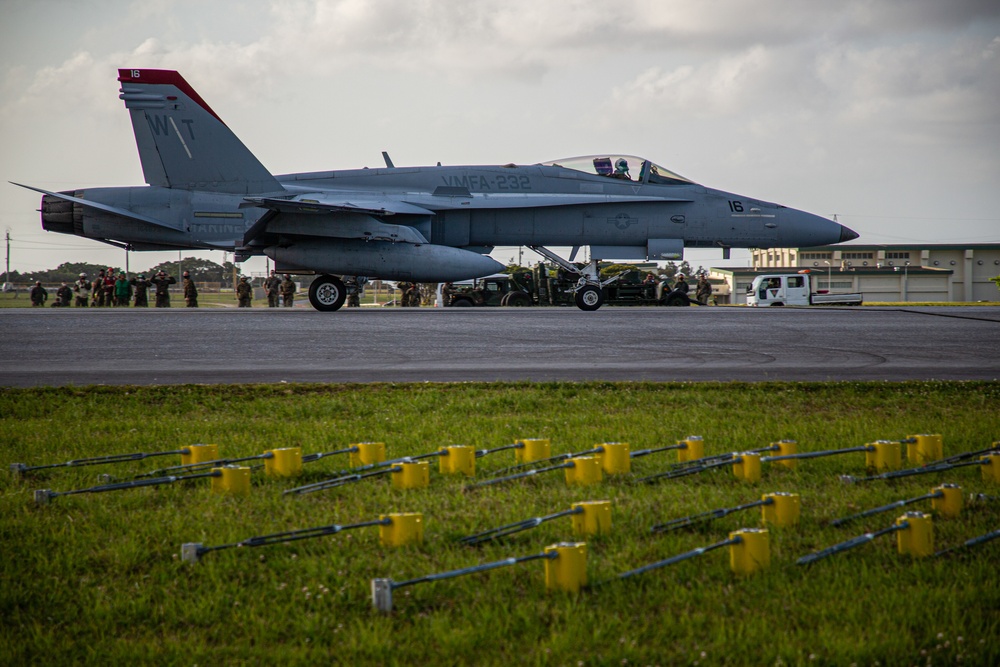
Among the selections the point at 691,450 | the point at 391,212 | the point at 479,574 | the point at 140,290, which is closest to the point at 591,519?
the point at 479,574

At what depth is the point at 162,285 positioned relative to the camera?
95.6ft

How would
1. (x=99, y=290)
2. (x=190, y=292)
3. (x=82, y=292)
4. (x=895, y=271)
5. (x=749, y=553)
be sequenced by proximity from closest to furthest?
(x=749, y=553), (x=190, y=292), (x=99, y=290), (x=82, y=292), (x=895, y=271)

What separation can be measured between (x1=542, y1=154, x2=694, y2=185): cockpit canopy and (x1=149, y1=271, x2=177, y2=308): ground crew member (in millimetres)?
14915

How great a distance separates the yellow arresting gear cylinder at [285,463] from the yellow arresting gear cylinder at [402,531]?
141 cm

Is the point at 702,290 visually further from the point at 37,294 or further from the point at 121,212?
the point at 37,294

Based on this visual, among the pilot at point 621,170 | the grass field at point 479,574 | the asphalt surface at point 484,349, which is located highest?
the pilot at point 621,170

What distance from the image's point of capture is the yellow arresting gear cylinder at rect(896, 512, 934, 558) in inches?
135

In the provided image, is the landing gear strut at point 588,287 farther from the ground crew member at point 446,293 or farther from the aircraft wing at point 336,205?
the ground crew member at point 446,293

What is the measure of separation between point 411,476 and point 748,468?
184 centimetres

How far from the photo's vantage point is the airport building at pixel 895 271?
77000 millimetres

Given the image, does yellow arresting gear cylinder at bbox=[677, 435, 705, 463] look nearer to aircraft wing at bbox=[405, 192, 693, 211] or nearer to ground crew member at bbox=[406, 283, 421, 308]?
aircraft wing at bbox=[405, 192, 693, 211]

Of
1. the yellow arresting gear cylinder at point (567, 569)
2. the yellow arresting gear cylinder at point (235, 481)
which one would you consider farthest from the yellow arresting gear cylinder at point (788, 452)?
the yellow arresting gear cylinder at point (235, 481)

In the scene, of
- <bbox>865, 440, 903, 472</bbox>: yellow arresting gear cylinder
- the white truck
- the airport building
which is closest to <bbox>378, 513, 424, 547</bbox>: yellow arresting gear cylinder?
<bbox>865, 440, 903, 472</bbox>: yellow arresting gear cylinder

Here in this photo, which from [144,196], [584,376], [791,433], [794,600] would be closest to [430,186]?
[144,196]
